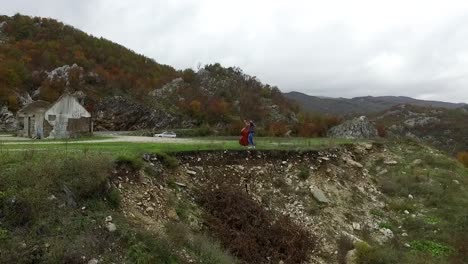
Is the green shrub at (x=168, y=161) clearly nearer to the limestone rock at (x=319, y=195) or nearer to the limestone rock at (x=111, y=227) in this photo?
the limestone rock at (x=111, y=227)

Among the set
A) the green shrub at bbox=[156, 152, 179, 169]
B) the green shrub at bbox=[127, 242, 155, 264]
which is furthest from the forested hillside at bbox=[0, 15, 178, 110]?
the green shrub at bbox=[127, 242, 155, 264]

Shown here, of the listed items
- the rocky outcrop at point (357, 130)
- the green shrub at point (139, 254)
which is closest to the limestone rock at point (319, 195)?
the green shrub at point (139, 254)

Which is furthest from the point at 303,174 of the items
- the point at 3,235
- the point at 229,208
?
the point at 3,235

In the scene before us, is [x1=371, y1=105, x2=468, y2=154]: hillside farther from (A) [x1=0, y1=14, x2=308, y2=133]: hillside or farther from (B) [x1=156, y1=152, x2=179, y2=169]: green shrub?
(B) [x1=156, y1=152, x2=179, y2=169]: green shrub

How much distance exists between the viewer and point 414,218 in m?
16.5

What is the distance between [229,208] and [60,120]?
20.0 metres

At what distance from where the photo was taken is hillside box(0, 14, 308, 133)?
5266 centimetres

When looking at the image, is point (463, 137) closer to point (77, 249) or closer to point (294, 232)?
point (294, 232)

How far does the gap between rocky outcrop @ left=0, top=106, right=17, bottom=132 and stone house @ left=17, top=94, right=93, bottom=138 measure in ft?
53.3

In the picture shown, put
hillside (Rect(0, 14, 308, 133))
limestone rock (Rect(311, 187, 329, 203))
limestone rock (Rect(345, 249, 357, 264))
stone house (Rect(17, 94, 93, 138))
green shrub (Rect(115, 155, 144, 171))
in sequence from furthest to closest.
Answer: hillside (Rect(0, 14, 308, 133))
stone house (Rect(17, 94, 93, 138))
limestone rock (Rect(311, 187, 329, 203))
limestone rock (Rect(345, 249, 357, 264))
green shrub (Rect(115, 155, 144, 171))

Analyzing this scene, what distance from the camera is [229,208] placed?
13.4 meters

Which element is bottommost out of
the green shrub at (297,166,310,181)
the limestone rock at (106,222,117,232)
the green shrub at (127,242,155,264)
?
the green shrub at (127,242,155,264)

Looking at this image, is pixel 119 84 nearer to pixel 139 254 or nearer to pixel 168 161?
pixel 168 161

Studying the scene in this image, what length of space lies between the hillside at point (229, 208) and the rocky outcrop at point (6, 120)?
36.5m
